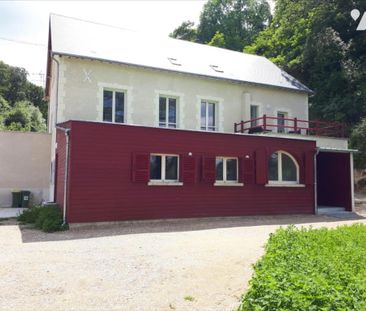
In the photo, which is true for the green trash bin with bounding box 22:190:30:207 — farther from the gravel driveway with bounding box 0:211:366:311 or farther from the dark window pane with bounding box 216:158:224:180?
the dark window pane with bounding box 216:158:224:180

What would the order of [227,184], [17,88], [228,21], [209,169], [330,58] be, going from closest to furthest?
[209,169] < [227,184] < [330,58] < [228,21] < [17,88]

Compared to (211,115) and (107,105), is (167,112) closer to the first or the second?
(211,115)

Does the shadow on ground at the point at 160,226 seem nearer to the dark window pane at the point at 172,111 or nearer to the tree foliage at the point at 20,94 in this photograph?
the dark window pane at the point at 172,111

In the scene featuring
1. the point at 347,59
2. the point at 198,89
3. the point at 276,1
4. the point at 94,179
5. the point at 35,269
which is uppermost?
the point at 276,1

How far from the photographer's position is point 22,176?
1717cm

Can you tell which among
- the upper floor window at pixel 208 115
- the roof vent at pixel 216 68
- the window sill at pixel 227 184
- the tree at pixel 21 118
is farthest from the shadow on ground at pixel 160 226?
the tree at pixel 21 118

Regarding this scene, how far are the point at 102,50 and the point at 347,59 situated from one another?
1789cm

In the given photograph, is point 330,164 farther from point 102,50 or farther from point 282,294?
point 282,294

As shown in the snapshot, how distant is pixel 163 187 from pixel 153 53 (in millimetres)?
7683

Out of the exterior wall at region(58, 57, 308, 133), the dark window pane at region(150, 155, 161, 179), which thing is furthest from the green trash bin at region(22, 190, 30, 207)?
the dark window pane at region(150, 155, 161, 179)

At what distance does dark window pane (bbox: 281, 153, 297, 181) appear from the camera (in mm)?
14584

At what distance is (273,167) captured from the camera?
14391 millimetres

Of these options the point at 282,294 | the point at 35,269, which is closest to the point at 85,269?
the point at 35,269

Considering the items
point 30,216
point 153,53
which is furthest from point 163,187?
point 153,53
